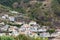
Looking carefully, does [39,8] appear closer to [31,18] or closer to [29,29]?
[31,18]

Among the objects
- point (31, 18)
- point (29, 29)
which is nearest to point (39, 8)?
point (31, 18)

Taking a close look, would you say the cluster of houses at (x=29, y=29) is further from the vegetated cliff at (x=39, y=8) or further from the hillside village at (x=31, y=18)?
the vegetated cliff at (x=39, y=8)

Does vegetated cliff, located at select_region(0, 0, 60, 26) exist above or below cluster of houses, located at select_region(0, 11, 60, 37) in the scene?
above

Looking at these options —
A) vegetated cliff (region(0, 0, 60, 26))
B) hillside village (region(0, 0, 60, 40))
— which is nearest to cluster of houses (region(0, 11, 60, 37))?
hillside village (region(0, 0, 60, 40))

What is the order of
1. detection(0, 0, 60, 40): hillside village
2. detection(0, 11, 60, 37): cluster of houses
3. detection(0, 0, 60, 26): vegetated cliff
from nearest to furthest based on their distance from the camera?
detection(0, 11, 60, 37): cluster of houses → detection(0, 0, 60, 40): hillside village → detection(0, 0, 60, 26): vegetated cliff

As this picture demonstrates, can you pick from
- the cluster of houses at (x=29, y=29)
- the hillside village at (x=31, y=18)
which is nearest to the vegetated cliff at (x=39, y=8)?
the hillside village at (x=31, y=18)

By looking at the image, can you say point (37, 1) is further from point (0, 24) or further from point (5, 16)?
point (0, 24)

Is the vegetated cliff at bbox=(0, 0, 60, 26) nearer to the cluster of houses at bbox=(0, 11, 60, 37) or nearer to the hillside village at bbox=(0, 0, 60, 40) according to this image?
the hillside village at bbox=(0, 0, 60, 40)

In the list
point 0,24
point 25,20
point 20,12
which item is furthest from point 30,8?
point 0,24
